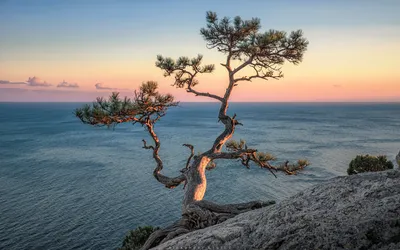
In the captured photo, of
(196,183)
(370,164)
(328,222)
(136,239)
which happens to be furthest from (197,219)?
(370,164)

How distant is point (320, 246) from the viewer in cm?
498

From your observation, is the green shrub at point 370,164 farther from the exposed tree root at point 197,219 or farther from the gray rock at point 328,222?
the gray rock at point 328,222

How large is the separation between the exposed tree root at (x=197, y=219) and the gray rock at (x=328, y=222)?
1977mm

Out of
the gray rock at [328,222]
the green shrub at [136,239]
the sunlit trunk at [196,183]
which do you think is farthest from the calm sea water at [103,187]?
the gray rock at [328,222]

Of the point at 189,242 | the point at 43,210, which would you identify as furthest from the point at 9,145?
the point at 189,242

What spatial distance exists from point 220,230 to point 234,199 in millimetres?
42443

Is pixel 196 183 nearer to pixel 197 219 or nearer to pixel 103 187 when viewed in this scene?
pixel 197 219

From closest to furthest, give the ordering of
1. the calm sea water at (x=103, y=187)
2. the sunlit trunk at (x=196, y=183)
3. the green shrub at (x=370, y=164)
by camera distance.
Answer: the sunlit trunk at (x=196, y=183) → the green shrub at (x=370, y=164) → the calm sea water at (x=103, y=187)

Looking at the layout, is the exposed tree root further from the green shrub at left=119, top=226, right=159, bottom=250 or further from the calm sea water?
the calm sea water

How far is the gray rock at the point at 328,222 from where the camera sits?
496cm

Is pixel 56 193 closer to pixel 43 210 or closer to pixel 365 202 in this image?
pixel 43 210

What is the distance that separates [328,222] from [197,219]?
4.66m

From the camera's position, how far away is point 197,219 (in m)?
9.28

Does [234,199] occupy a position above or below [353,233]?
below
